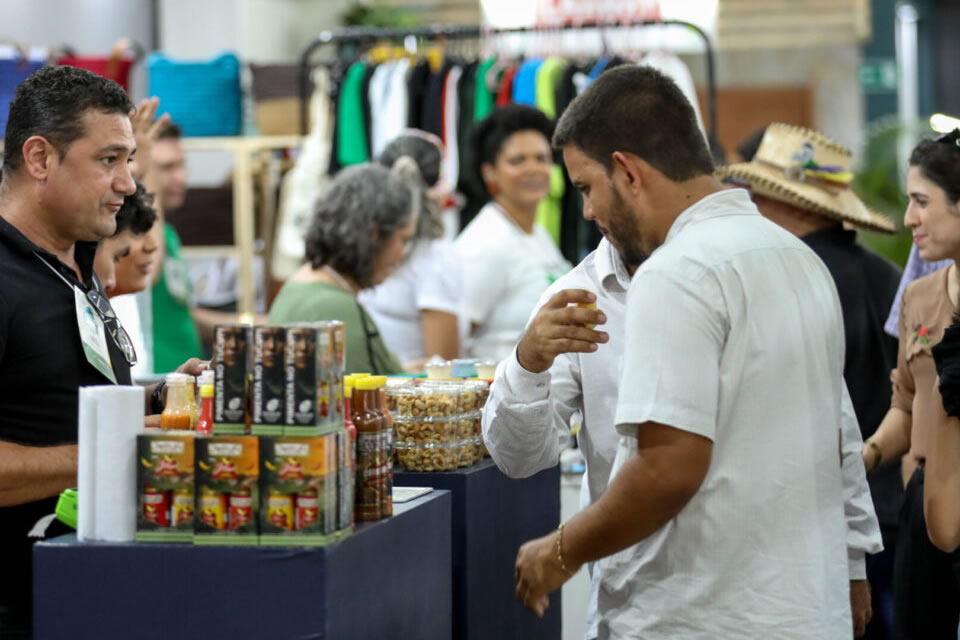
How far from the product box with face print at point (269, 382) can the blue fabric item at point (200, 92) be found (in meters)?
5.05

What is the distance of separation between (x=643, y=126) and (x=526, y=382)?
0.53 meters

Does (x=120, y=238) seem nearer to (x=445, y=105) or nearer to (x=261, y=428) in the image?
(x=261, y=428)

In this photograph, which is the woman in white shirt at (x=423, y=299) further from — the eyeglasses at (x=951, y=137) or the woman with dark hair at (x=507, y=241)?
the eyeglasses at (x=951, y=137)

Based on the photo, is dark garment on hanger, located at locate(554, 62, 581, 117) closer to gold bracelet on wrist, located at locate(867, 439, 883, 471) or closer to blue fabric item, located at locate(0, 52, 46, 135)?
blue fabric item, located at locate(0, 52, 46, 135)

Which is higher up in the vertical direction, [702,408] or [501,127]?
[501,127]

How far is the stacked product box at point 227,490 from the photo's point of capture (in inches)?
76.4

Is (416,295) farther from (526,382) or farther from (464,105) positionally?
(526,382)

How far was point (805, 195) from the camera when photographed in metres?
3.96

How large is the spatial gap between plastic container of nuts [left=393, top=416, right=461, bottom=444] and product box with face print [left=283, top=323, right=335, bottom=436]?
81 cm

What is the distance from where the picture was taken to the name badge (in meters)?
2.39

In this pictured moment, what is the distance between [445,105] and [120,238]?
3.27 metres

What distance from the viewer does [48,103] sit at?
2484 mm

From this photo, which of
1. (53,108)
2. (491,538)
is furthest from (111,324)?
(491,538)

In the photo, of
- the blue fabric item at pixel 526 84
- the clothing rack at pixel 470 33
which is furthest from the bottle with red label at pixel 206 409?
the blue fabric item at pixel 526 84
